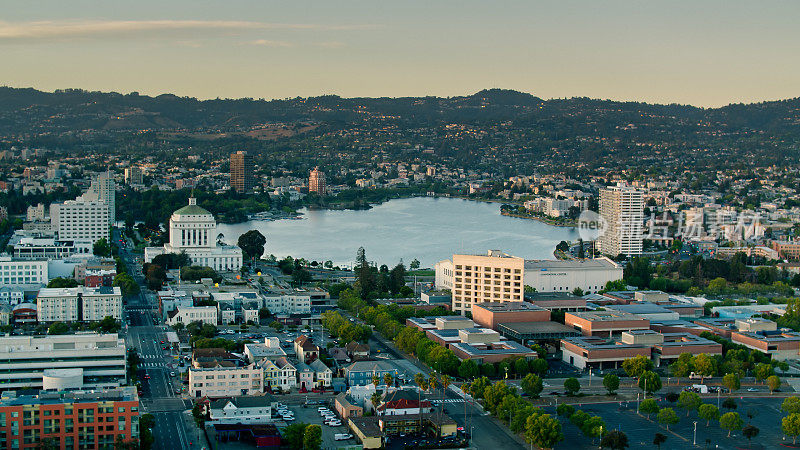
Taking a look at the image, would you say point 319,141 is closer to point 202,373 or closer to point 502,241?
point 502,241

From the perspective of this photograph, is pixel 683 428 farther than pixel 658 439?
Yes

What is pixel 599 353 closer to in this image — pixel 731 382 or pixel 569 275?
pixel 731 382

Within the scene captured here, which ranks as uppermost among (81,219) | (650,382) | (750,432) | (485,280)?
(81,219)

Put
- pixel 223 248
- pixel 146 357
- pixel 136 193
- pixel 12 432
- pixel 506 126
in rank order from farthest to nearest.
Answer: pixel 506 126 → pixel 136 193 → pixel 223 248 → pixel 146 357 → pixel 12 432

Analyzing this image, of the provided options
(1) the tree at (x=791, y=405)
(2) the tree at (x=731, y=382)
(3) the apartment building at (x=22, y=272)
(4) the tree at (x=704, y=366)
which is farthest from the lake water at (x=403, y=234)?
(1) the tree at (x=791, y=405)

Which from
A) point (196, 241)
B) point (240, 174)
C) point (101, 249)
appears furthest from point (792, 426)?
point (240, 174)

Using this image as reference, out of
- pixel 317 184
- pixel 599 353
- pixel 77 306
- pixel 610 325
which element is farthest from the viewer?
pixel 317 184

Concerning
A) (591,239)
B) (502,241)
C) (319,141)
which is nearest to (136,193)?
(502,241)
